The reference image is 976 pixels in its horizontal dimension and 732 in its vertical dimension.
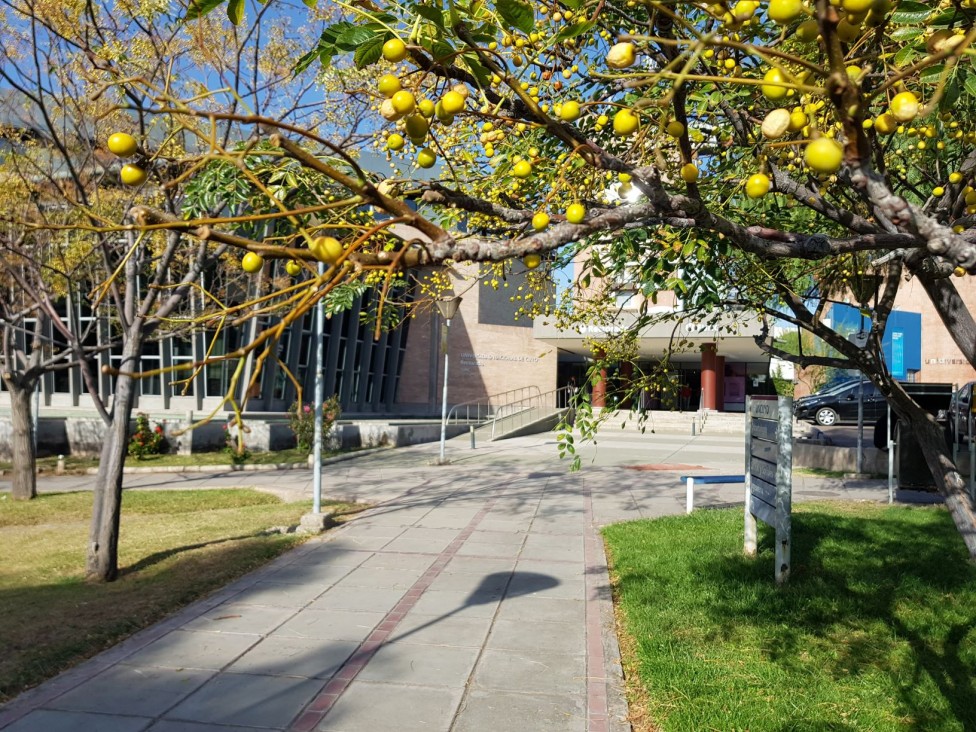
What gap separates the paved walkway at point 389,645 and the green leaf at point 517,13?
3.74 metres

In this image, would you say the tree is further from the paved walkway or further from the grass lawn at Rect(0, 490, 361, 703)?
the grass lawn at Rect(0, 490, 361, 703)

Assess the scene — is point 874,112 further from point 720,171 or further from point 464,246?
point 464,246

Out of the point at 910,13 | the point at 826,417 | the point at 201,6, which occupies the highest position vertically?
the point at 910,13

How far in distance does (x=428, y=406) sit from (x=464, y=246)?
39.1 metres

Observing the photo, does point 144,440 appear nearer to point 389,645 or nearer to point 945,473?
point 389,645

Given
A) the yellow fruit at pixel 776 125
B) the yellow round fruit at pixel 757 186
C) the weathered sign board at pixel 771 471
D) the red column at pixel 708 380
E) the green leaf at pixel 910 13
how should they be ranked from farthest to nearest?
the red column at pixel 708 380 < the weathered sign board at pixel 771 471 < the green leaf at pixel 910 13 < the yellow round fruit at pixel 757 186 < the yellow fruit at pixel 776 125

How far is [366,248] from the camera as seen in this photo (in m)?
1.74

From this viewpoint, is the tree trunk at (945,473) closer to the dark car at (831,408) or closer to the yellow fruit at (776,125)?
the yellow fruit at (776,125)

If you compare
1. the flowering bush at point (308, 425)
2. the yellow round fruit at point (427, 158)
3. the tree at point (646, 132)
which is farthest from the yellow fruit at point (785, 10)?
the flowering bush at point (308, 425)

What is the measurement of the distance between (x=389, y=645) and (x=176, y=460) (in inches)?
602

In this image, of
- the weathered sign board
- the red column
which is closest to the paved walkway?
the weathered sign board

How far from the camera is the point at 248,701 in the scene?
15.7ft

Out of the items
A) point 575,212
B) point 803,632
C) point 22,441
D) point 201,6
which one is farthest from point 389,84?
point 22,441

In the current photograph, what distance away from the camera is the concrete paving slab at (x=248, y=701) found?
4.51 meters
